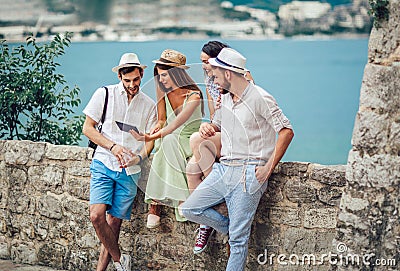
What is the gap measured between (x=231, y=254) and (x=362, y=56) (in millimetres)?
14934

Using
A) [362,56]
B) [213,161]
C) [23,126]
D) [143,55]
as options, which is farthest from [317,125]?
[213,161]

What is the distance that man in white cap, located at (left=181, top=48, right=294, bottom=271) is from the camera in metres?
3.90

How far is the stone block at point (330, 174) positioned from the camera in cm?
400

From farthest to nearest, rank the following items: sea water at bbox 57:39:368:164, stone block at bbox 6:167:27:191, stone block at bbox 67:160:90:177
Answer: sea water at bbox 57:39:368:164
stone block at bbox 6:167:27:191
stone block at bbox 67:160:90:177

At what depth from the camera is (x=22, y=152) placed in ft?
16.6

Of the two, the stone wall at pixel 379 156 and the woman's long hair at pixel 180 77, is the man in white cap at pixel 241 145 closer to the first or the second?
the woman's long hair at pixel 180 77

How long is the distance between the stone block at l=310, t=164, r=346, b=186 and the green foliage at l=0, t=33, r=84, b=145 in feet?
7.90

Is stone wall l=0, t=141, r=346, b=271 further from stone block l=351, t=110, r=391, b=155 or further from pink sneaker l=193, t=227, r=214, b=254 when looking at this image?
stone block l=351, t=110, r=391, b=155

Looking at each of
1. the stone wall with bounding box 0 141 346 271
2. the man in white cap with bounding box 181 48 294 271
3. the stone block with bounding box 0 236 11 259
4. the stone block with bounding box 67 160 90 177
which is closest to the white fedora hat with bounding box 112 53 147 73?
the man in white cap with bounding box 181 48 294 271

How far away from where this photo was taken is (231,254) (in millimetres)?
4035

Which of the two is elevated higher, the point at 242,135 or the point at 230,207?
the point at 242,135

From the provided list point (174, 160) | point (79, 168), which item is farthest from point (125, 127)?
point (79, 168)

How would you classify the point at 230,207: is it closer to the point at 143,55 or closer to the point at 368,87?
the point at 368,87

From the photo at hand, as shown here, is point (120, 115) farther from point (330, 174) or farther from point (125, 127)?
point (330, 174)
